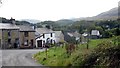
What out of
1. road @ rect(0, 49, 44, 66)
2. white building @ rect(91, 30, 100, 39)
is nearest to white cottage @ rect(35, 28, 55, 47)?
white building @ rect(91, 30, 100, 39)

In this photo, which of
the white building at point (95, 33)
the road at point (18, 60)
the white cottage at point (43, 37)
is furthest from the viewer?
the white building at point (95, 33)

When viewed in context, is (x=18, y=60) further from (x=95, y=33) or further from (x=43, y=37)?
(x=95, y=33)

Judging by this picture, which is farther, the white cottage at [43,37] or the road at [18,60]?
the white cottage at [43,37]

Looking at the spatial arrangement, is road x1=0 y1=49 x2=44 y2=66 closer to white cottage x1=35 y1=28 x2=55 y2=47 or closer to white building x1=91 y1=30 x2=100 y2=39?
white cottage x1=35 y1=28 x2=55 y2=47

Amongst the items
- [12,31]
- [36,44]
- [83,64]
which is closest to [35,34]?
[36,44]

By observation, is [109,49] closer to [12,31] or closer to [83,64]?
[83,64]

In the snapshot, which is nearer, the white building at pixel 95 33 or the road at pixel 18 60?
the road at pixel 18 60

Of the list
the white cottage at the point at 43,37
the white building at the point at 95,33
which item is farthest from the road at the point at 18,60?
the white building at the point at 95,33

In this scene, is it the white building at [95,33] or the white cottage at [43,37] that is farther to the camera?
the white building at [95,33]

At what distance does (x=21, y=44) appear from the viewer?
243 feet

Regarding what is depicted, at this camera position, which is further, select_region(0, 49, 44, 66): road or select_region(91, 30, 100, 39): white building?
select_region(91, 30, 100, 39): white building

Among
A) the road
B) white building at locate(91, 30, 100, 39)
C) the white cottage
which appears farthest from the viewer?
white building at locate(91, 30, 100, 39)

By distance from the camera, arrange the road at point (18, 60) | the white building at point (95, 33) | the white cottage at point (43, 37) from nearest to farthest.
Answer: the road at point (18, 60)
the white cottage at point (43, 37)
the white building at point (95, 33)

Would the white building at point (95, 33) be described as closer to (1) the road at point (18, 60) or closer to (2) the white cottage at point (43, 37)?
(2) the white cottage at point (43, 37)
